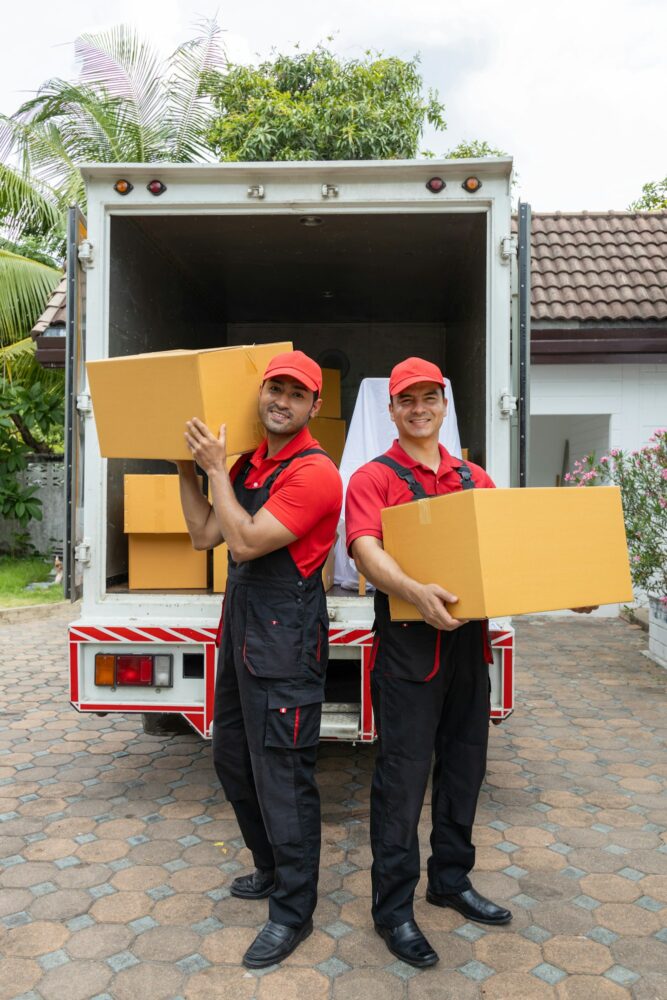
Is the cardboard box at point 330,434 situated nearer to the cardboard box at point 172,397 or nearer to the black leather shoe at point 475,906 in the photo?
the cardboard box at point 172,397

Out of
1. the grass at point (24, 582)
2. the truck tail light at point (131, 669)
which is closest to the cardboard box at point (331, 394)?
the truck tail light at point (131, 669)

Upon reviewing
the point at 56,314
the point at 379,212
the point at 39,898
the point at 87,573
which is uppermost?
the point at 56,314

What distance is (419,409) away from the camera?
8.07ft

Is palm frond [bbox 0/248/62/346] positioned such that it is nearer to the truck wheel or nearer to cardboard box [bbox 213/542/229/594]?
the truck wheel

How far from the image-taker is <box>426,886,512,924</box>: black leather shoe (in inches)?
100

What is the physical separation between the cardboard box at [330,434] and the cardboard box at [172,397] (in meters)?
2.31

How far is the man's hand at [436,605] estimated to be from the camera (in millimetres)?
2176

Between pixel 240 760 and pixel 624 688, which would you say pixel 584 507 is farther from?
pixel 624 688

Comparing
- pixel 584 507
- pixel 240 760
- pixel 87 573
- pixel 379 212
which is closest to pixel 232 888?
pixel 240 760

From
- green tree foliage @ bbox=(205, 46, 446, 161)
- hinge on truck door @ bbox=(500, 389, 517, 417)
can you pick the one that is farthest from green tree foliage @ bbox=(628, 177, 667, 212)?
hinge on truck door @ bbox=(500, 389, 517, 417)

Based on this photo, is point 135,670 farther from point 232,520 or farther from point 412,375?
point 412,375

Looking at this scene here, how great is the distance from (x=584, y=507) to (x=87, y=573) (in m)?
2.00

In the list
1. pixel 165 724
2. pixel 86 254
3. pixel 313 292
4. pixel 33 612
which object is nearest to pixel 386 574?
pixel 86 254

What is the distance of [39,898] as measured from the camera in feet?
8.92
